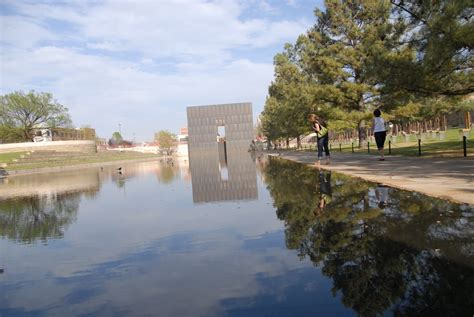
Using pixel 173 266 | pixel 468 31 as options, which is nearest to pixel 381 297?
pixel 173 266

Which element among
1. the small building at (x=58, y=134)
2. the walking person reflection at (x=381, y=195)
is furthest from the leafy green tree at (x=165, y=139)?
the walking person reflection at (x=381, y=195)

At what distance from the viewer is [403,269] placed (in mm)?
3270

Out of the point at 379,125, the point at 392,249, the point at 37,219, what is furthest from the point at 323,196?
the point at 379,125

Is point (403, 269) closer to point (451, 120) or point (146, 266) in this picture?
point (146, 266)

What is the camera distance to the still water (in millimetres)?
2855

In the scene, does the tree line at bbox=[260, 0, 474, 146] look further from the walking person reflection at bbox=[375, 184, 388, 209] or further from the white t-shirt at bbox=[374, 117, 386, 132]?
the walking person reflection at bbox=[375, 184, 388, 209]

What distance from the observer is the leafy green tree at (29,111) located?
77750mm

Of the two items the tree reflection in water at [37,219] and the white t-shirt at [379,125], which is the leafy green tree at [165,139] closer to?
the white t-shirt at [379,125]

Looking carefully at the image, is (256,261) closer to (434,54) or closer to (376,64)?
(434,54)

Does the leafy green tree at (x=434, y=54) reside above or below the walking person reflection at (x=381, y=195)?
above

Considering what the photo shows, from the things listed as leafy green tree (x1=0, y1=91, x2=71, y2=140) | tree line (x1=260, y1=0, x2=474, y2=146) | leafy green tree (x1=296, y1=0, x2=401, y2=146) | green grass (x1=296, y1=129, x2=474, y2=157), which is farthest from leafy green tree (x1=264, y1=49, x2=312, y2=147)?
leafy green tree (x1=0, y1=91, x2=71, y2=140)

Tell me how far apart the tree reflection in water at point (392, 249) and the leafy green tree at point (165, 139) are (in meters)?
100

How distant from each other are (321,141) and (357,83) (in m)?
11.3

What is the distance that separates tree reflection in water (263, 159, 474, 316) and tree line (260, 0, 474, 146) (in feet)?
26.9
